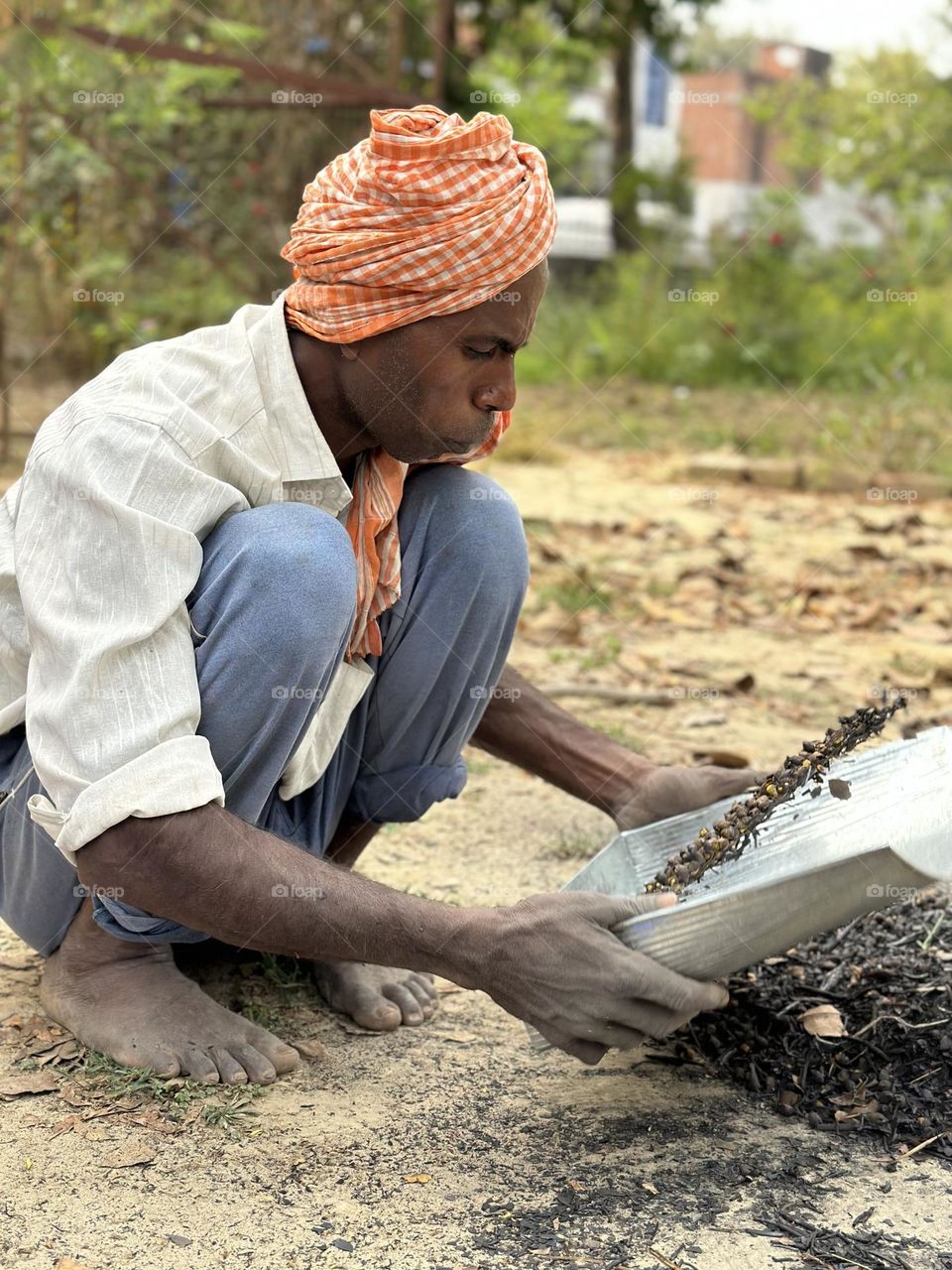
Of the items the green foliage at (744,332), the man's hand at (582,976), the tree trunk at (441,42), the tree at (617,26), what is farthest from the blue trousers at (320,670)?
the tree at (617,26)

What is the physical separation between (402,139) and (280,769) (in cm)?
90

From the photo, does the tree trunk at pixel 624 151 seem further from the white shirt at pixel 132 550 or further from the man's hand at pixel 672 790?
the white shirt at pixel 132 550

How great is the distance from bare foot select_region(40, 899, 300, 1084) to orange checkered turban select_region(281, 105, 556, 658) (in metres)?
0.98

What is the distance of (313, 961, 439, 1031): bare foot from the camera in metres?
2.21

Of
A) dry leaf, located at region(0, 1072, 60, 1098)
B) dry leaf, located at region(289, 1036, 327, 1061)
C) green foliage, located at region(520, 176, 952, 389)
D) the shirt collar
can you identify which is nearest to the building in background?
green foliage, located at region(520, 176, 952, 389)

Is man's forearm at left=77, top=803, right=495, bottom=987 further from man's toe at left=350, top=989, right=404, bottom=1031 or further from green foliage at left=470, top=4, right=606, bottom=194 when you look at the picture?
green foliage at left=470, top=4, right=606, bottom=194

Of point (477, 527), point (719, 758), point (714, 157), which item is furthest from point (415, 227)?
point (714, 157)

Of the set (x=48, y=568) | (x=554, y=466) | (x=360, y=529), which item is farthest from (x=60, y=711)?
(x=554, y=466)

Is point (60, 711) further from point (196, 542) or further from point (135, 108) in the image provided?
point (135, 108)

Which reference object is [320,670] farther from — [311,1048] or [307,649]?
[311,1048]

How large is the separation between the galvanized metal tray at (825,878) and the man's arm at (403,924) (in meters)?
0.04

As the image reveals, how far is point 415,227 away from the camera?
1930 mm

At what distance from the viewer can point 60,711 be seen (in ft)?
5.51

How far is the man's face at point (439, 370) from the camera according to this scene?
1.97 metres
